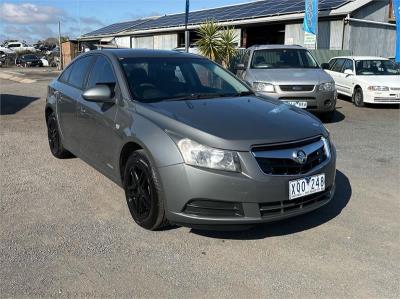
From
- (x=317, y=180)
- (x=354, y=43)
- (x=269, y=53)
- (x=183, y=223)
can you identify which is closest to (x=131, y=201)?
(x=183, y=223)

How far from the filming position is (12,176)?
18.9ft

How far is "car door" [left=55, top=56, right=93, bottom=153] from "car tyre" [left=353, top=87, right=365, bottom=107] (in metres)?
9.29

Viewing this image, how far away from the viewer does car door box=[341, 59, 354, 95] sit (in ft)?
44.9

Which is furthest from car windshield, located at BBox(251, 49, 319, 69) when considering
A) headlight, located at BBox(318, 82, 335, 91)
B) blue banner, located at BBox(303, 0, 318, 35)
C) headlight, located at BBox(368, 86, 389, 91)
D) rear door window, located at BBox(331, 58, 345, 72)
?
blue banner, located at BBox(303, 0, 318, 35)

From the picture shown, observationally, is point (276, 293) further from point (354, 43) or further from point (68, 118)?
point (354, 43)

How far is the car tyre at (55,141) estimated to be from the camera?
633 centimetres

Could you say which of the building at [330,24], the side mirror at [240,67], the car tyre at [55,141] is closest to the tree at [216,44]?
the building at [330,24]

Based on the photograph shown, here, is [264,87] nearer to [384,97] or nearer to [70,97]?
[384,97]

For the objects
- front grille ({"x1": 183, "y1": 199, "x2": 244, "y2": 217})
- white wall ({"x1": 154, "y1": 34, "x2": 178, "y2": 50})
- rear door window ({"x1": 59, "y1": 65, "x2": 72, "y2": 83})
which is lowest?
front grille ({"x1": 183, "y1": 199, "x2": 244, "y2": 217})

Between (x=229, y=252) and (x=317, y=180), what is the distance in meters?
0.96

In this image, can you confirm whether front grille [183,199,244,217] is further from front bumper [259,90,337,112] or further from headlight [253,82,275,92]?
headlight [253,82,275,92]

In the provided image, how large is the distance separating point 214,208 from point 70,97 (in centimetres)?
286

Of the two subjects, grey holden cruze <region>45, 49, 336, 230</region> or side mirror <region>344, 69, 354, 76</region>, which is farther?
side mirror <region>344, 69, 354, 76</region>

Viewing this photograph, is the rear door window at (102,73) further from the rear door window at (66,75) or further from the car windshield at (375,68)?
the car windshield at (375,68)
